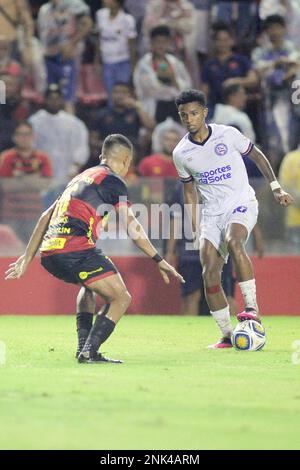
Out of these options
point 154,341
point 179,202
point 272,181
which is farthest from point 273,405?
point 179,202

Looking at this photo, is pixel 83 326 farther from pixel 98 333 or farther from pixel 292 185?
pixel 292 185

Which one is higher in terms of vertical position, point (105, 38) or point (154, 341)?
point (105, 38)

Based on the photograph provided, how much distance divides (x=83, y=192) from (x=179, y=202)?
6.11 meters

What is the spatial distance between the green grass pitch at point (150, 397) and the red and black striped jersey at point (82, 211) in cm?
96

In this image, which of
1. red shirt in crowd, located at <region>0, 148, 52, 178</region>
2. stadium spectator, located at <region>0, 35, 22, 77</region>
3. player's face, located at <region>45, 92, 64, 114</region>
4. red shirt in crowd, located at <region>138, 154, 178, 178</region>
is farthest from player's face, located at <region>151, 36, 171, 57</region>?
red shirt in crowd, located at <region>0, 148, 52, 178</region>

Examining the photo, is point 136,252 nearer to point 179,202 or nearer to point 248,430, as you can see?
point 179,202

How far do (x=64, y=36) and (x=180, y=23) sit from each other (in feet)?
5.91

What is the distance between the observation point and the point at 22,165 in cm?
1638

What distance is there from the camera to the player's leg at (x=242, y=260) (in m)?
10.9

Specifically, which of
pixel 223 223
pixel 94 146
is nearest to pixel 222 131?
pixel 223 223

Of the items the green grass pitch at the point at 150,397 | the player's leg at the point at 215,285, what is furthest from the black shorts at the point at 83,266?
the player's leg at the point at 215,285

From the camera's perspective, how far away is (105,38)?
18.6 m

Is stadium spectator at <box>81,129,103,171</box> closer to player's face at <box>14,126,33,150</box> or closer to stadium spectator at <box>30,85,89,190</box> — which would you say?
stadium spectator at <box>30,85,89,190</box>
